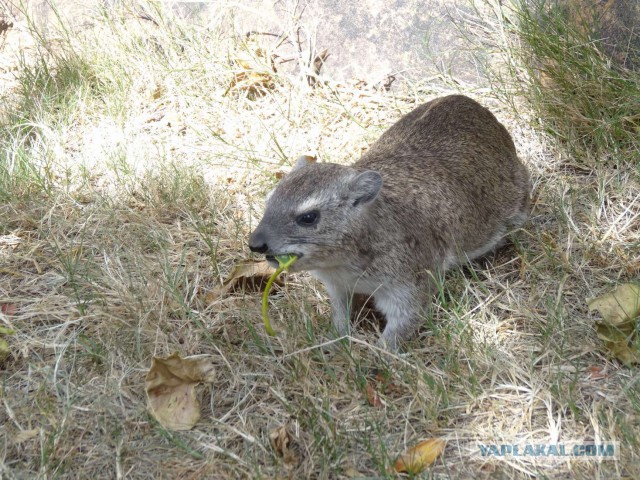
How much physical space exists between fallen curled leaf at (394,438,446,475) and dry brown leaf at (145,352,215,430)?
945mm

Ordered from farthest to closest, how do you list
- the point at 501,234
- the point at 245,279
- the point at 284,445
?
the point at 501,234
the point at 245,279
the point at 284,445

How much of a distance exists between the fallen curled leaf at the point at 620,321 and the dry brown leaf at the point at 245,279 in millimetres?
1777

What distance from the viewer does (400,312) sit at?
385cm

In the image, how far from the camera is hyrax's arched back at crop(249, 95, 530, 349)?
3570mm

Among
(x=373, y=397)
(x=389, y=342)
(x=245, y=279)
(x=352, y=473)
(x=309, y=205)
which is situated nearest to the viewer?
(x=352, y=473)

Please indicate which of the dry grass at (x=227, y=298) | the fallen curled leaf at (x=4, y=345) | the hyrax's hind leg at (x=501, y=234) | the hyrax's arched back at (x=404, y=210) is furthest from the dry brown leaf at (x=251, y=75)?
the fallen curled leaf at (x=4, y=345)

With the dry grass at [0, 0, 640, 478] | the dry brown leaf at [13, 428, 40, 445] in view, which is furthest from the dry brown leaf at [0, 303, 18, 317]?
the dry brown leaf at [13, 428, 40, 445]

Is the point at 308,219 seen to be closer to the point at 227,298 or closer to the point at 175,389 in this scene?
the point at 227,298

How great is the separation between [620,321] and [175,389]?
7.01ft

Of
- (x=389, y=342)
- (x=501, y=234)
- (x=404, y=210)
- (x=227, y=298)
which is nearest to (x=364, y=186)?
(x=404, y=210)

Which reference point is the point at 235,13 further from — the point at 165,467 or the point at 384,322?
the point at 165,467

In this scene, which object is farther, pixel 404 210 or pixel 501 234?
pixel 501 234

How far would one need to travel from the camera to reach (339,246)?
362 centimetres

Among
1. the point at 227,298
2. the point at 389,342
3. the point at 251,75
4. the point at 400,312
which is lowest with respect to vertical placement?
the point at 389,342
